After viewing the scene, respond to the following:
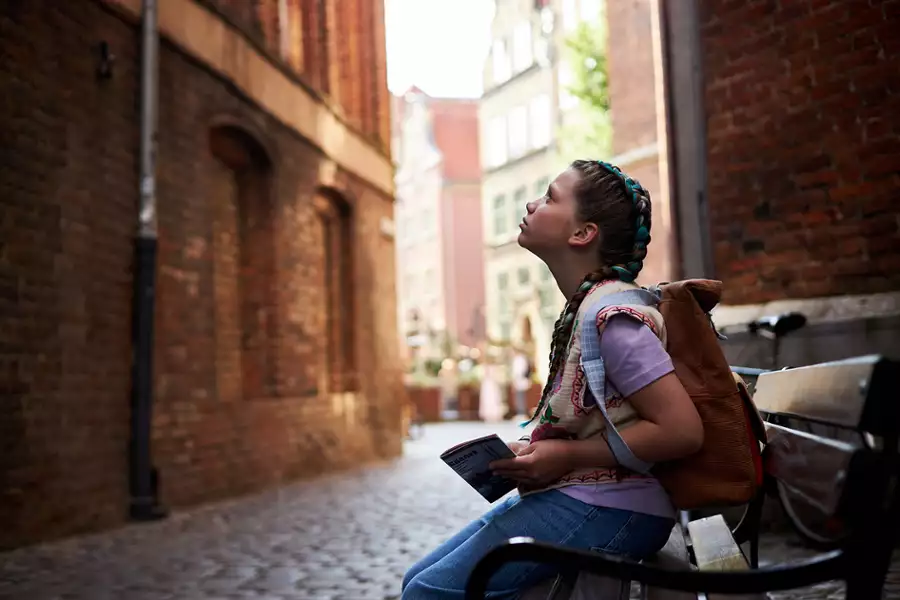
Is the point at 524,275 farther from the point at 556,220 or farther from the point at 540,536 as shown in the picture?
the point at 540,536

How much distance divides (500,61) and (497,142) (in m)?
3.80

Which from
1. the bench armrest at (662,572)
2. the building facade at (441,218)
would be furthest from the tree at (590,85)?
the bench armrest at (662,572)

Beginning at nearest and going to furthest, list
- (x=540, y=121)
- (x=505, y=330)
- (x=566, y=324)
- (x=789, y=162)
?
(x=566, y=324) < (x=789, y=162) < (x=540, y=121) < (x=505, y=330)

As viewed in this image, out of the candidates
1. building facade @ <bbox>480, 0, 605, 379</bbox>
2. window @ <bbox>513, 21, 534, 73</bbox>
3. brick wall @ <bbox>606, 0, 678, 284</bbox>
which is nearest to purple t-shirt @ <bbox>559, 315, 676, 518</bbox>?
brick wall @ <bbox>606, 0, 678, 284</bbox>

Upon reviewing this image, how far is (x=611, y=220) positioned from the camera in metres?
2.13

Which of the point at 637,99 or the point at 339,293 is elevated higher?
the point at 637,99

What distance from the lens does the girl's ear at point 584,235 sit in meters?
2.13

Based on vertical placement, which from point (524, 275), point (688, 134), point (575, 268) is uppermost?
point (524, 275)

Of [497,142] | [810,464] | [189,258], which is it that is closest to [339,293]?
[189,258]

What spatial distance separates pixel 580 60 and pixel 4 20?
20087 millimetres

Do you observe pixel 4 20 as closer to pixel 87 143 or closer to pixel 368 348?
pixel 87 143

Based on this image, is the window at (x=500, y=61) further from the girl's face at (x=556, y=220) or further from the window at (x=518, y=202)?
the girl's face at (x=556, y=220)

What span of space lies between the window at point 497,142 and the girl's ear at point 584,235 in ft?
146

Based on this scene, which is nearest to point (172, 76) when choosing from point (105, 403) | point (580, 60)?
point (105, 403)
